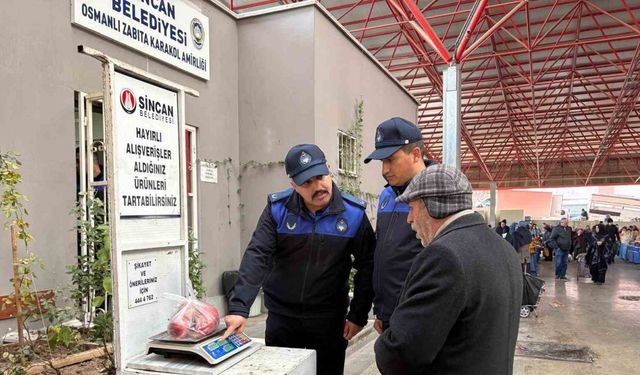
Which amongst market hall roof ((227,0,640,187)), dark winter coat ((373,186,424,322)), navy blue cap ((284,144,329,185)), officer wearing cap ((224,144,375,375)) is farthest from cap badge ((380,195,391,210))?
market hall roof ((227,0,640,187))

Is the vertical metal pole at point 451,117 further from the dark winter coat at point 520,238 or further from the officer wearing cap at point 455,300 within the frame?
the officer wearing cap at point 455,300

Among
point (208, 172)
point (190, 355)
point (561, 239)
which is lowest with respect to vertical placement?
point (561, 239)

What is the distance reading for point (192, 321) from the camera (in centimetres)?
189

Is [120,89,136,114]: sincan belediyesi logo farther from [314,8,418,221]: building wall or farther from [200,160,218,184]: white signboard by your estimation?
[314,8,418,221]: building wall

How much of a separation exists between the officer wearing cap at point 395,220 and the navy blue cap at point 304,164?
0.93 ft

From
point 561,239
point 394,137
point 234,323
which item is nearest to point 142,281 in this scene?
point 234,323

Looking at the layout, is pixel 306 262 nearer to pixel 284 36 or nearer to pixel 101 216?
pixel 101 216

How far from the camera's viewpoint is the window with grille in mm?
7863

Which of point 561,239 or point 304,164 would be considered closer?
point 304,164

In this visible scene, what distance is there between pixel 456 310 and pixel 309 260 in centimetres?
112

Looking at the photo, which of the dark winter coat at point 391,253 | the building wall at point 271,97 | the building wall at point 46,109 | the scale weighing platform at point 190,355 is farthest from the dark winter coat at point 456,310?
the building wall at point 271,97

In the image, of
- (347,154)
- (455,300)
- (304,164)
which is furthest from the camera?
(347,154)

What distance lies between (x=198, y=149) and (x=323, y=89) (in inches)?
82.2

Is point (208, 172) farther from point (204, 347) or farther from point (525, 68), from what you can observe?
point (525, 68)
